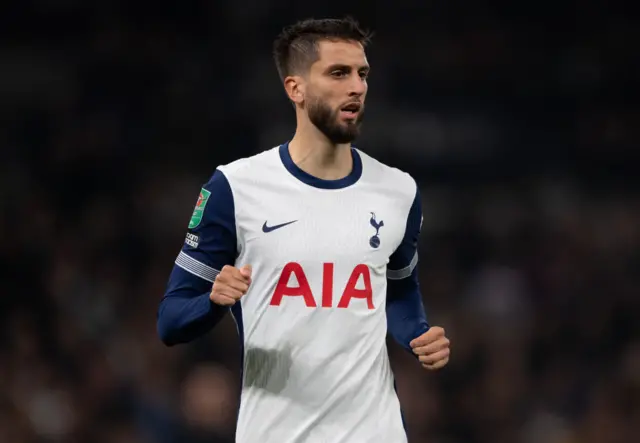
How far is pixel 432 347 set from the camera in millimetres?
3475

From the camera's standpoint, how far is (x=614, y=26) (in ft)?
31.8

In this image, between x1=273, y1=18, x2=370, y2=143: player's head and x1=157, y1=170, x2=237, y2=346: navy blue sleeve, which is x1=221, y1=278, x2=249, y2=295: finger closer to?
x1=157, y1=170, x2=237, y2=346: navy blue sleeve

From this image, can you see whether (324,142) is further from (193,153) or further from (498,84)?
(498,84)

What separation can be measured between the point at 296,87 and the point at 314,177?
0.32 m

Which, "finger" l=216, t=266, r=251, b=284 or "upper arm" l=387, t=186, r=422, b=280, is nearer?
"finger" l=216, t=266, r=251, b=284

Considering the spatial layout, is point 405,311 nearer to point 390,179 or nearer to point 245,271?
point 390,179

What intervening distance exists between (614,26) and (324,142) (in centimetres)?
667

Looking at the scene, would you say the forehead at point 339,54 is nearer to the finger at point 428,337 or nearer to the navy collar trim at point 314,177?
the navy collar trim at point 314,177

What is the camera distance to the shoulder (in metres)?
3.75

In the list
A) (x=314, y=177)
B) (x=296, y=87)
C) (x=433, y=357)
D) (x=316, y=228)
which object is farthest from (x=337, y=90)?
(x=433, y=357)

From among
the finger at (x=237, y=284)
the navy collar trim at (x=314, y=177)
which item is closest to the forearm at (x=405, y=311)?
the navy collar trim at (x=314, y=177)

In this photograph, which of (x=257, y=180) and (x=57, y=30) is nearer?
(x=257, y=180)

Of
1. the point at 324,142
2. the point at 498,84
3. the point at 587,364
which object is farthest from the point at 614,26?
the point at 324,142

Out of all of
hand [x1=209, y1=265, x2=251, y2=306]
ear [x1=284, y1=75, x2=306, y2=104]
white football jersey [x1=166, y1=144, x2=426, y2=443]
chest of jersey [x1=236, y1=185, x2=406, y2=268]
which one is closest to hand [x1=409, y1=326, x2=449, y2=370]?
white football jersey [x1=166, y1=144, x2=426, y2=443]
